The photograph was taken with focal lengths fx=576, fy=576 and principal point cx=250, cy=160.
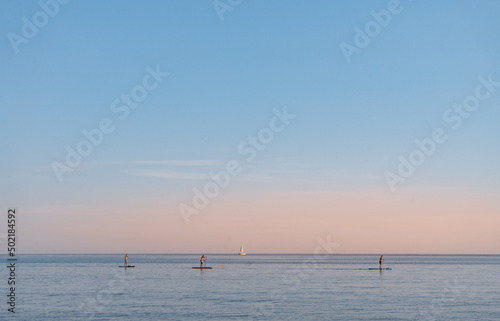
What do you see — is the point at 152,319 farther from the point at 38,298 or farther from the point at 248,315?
the point at 38,298

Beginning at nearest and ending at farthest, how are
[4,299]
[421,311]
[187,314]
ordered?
[187,314] < [421,311] < [4,299]

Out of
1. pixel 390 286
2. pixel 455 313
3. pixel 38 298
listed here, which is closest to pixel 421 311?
pixel 455 313

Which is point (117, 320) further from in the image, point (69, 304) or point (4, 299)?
point (4, 299)

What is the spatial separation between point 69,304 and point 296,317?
25.2 meters

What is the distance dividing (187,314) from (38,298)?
2323 centimetres

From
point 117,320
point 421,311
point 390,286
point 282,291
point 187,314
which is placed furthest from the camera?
point 390,286

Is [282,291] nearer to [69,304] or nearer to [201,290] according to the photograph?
[201,290]

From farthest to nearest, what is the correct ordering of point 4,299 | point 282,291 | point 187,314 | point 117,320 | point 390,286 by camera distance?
point 390,286 < point 282,291 < point 4,299 < point 187,314 < point 117,320

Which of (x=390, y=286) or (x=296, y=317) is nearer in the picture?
(x=296, y=317)

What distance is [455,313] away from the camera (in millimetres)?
56750

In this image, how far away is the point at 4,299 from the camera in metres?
66.7

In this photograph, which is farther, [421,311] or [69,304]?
[69,304]

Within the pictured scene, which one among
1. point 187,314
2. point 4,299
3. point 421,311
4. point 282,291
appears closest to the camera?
point 187,314

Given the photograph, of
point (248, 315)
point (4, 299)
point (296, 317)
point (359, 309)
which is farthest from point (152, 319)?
point (4, 299)
